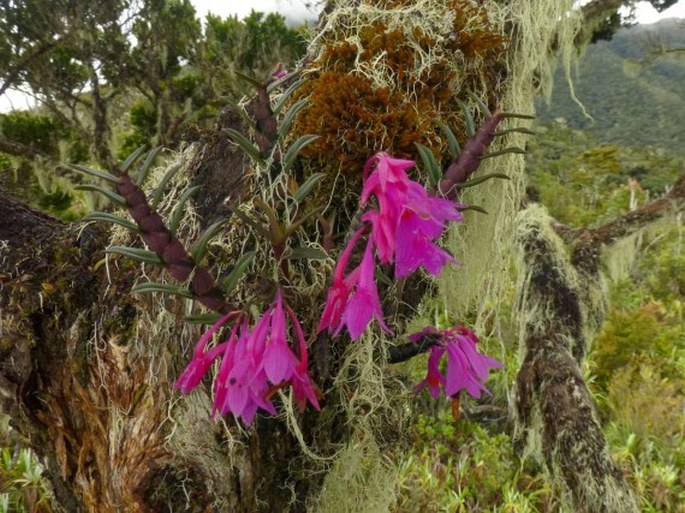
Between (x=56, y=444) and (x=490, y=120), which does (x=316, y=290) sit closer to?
(x=490, y=120)

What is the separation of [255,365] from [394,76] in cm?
73

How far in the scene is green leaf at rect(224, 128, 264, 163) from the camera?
3.11 ft

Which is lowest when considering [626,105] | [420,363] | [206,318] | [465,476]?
[465,476]

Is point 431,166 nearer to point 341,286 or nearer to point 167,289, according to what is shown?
point 341,286

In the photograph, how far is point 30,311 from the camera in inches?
49.0

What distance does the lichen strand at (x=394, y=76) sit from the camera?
1.14 metres

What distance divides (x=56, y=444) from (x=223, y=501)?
48cm

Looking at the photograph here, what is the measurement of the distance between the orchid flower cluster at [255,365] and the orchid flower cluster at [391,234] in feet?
0.27

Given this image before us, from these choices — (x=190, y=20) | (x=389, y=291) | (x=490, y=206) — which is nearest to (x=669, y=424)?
(x=490, y=206)

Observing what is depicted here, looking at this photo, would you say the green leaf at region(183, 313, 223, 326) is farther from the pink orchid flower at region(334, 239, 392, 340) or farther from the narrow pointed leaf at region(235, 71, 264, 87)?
the narrow pointed leaf at region(235, 71, 264, 87)

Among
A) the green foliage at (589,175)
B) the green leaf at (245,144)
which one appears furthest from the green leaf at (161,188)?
the green foliage at (589,175)

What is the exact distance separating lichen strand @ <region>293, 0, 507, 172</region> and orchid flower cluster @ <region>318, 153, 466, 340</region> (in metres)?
A: 0.25

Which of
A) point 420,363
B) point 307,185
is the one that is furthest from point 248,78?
point 420,363

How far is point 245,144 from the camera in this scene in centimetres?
97
